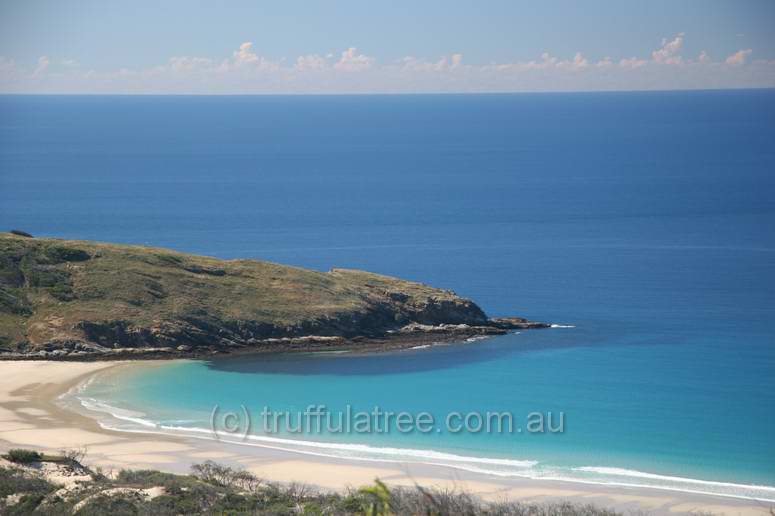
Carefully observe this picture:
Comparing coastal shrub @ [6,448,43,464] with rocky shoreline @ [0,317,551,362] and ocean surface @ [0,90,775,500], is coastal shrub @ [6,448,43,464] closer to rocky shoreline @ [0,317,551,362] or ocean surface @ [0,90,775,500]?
ocean surface @ [0,90,775,500]

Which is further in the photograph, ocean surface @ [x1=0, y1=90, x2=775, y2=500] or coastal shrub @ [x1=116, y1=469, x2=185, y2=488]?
ocean surface @ [x1=0, y1=90, x2=775, y2=500]

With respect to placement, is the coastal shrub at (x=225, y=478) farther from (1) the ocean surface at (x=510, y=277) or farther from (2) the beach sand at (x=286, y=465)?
(1) the ocean surface at (x=510, y=277)

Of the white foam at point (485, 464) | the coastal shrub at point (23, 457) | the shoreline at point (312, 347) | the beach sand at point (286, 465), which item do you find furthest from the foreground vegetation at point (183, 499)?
the shoreline at point (312, 347)

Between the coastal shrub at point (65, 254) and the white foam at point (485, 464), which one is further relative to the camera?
the coastal shrub at point (65, 254)

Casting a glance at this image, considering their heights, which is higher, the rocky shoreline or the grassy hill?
the grassy hill

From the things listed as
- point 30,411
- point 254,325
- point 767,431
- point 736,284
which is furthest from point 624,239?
point 30,411

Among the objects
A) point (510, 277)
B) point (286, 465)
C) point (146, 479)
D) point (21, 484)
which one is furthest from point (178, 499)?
point (510, 277)

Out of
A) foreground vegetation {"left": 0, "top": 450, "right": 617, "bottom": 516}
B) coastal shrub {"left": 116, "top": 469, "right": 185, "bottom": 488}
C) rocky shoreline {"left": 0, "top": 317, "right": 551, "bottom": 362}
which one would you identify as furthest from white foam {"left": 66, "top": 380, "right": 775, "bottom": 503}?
rocky shoreline {"left": 0, "top": 317, "right": 551, "bottom": 362}
